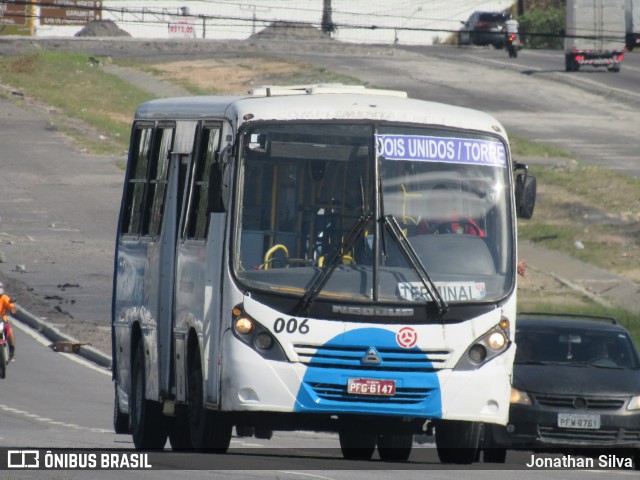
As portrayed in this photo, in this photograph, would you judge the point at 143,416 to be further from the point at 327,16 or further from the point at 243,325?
the point at 327,16

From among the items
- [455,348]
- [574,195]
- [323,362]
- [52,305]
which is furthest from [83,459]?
[574,195]

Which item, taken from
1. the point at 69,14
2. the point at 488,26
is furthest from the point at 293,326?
the point at 69,14

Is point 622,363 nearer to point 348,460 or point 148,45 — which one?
point 348,460

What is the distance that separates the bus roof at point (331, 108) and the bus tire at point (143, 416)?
255cm

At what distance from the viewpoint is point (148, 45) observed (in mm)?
82062

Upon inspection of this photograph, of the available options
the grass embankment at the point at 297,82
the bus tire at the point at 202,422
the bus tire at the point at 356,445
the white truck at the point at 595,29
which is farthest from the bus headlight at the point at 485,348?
the white truck at the point at 595,29

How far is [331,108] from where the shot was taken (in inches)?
502

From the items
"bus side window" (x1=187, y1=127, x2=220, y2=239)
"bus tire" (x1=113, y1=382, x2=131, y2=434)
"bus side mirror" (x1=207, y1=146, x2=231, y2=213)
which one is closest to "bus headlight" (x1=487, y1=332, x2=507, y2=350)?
"bus side mirror" (x1=207, y1=146, x2=231, y2=213)

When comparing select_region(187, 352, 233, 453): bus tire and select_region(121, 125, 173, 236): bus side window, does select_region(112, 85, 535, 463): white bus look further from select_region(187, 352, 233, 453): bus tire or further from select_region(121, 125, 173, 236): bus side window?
select_region(121, 125, 173, 236): bus side window

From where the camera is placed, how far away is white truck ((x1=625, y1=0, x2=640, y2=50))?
68.8m

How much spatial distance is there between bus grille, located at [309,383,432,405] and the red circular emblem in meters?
0.34

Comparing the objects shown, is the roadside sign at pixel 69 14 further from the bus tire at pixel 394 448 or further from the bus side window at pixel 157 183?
the bus tire at pixel 394 448

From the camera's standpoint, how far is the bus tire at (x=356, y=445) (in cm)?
1587

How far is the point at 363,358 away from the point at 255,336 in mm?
827
